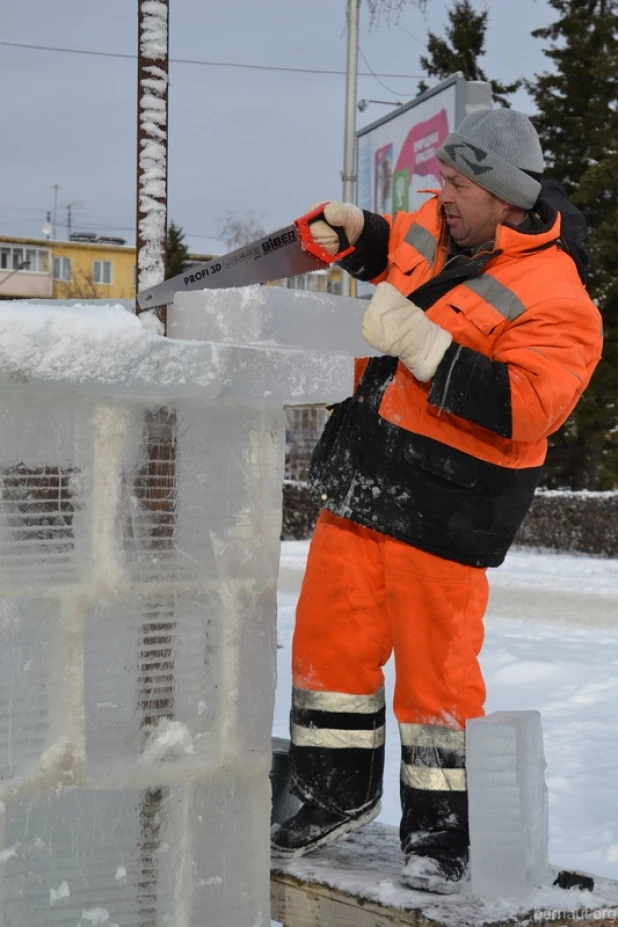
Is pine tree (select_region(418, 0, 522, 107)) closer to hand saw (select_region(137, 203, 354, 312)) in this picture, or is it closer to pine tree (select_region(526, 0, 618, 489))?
pine tree (select_region(526, 0, 618, 489))

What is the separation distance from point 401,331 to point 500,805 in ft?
3.14

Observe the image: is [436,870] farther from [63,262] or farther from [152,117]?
[63,262]

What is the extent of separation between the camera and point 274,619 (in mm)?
2098

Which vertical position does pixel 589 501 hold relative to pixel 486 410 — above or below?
below

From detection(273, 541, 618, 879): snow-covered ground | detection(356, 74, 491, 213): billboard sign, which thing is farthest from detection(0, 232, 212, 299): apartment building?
detection(273, 541, 618, 879): snow-covered ground

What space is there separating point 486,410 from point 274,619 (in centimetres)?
62

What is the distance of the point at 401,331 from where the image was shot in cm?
229

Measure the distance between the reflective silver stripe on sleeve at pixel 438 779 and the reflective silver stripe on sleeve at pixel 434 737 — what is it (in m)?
0.05

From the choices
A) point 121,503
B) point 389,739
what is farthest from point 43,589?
point 389,739

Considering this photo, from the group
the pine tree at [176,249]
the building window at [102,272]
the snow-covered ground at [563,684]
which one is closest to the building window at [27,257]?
the building window at [102,272]

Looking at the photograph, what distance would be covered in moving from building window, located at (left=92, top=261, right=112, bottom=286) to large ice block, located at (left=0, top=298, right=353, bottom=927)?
4879 centimetres

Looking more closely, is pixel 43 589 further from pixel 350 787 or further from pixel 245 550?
pixel 350 787

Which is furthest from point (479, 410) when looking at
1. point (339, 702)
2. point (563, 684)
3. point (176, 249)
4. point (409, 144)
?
point (176, 249)

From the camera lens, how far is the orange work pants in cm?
247
